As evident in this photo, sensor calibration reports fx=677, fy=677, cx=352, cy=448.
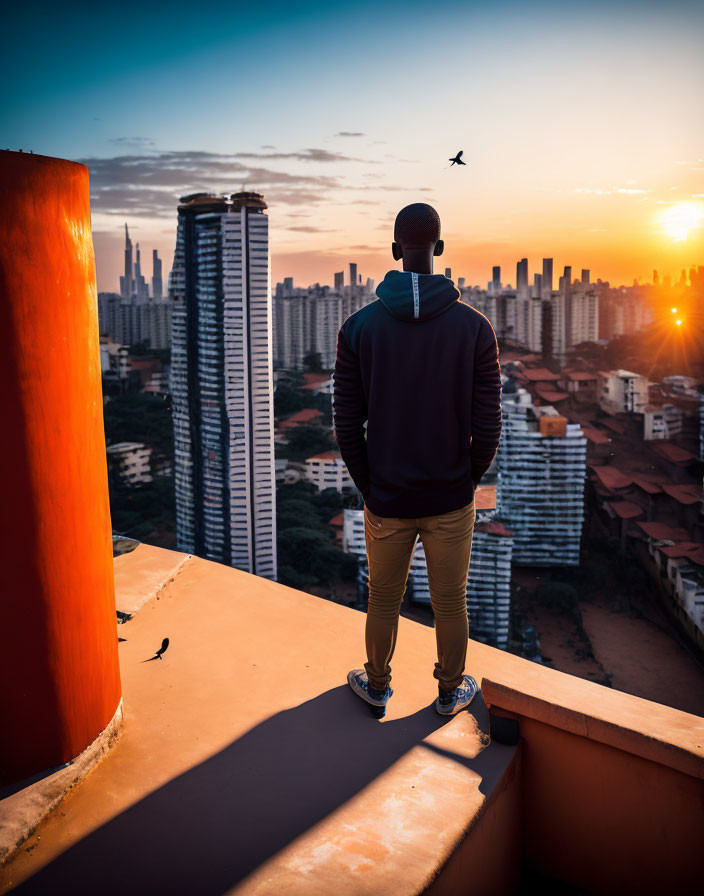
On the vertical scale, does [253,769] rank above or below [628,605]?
above

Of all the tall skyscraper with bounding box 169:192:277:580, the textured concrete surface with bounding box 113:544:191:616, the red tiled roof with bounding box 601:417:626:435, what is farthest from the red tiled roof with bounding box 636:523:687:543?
the textured concrete surface with bounding box 113:544:191:616

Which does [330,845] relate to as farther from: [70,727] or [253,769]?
[70,727]

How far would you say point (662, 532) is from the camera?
19078mm

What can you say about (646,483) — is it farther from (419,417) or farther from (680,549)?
(419,417)

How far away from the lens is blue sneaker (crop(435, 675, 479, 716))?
64.7 inches

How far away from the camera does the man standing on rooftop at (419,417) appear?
1471mm

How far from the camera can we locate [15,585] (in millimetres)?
1294

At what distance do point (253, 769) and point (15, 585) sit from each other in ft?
2.07

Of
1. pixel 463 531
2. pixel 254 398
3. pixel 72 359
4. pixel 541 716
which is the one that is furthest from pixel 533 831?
pixel 254 398

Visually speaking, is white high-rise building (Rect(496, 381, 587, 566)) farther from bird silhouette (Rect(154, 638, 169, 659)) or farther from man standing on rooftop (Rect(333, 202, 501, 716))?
man standing on rooftop (Rect(333, 202, 501, 716))

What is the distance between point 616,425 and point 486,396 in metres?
28.7

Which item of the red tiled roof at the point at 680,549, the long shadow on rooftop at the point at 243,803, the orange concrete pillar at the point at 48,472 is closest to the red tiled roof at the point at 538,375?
the red tiled roof at the point at 680,549

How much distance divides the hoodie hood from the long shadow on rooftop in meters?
0.97

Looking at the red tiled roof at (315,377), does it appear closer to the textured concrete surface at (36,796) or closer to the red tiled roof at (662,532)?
the red tiled roof at (662,532)
